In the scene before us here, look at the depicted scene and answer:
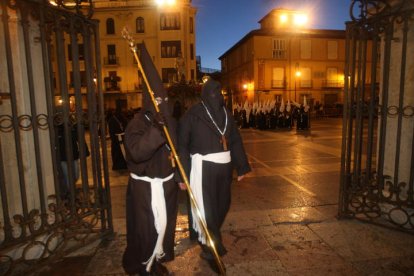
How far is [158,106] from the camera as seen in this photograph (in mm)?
2596

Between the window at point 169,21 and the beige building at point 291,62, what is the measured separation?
8.02 m

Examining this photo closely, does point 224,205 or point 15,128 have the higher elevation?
point 15,128

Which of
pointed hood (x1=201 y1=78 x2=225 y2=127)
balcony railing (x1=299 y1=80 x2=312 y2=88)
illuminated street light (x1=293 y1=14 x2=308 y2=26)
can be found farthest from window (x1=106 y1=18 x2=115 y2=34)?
pointed hood (x1=201 y1=78 x2=225 y2=127)

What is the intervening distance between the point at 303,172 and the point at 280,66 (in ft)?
95.0

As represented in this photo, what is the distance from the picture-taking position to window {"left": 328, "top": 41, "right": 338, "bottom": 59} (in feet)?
112

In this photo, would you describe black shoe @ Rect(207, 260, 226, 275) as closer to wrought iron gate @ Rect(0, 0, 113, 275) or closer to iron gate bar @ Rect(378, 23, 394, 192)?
wrought iron gate @ Rect(0, 0, 113, 275)

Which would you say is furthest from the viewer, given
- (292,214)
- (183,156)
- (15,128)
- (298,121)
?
(298,121)

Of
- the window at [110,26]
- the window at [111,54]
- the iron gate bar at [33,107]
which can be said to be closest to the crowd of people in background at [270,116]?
the iron gate bar at [33,107]

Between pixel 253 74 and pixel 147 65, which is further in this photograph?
pixel 253 74

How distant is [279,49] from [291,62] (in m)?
2.02

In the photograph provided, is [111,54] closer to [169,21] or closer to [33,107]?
[169,21]

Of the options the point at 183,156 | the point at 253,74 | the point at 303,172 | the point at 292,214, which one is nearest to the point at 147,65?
A: the point at 183,156

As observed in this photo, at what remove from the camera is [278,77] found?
3391 centimetres

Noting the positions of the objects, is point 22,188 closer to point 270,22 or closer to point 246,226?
point 246,226
